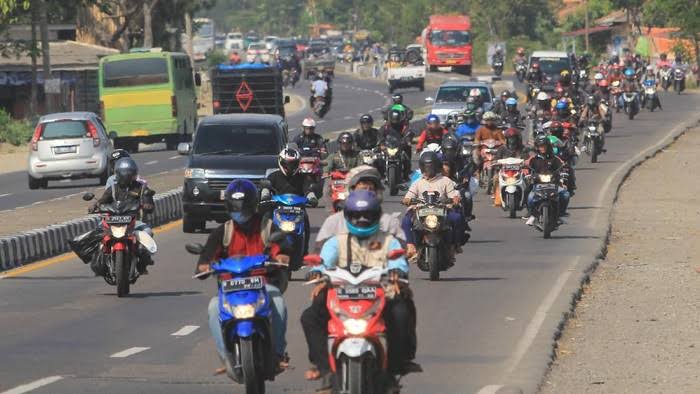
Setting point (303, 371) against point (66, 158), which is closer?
point (303, 371)

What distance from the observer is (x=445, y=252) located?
2033 centimetres

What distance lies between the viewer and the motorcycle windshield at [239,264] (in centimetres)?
1162

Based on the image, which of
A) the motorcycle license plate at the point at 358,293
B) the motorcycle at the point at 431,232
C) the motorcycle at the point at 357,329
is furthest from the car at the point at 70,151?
the motorcycle license plate at the point at 358,293

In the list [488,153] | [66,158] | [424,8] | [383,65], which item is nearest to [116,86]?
[66,158]

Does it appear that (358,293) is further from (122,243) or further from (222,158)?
(222,158)

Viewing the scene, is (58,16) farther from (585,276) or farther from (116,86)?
(585,276)

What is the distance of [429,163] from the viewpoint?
20.6m

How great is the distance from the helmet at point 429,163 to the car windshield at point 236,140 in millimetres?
7555

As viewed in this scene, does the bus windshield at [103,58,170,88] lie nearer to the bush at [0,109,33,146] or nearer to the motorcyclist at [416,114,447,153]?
the bush at [0,109,33,146]

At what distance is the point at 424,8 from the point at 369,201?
157505 millimetres

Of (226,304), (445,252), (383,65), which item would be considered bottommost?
(383,65)

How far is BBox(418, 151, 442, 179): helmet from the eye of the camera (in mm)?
20469

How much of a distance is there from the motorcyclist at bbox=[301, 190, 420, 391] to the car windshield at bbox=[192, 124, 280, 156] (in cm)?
1680

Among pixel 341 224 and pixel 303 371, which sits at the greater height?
pixel 341 224
